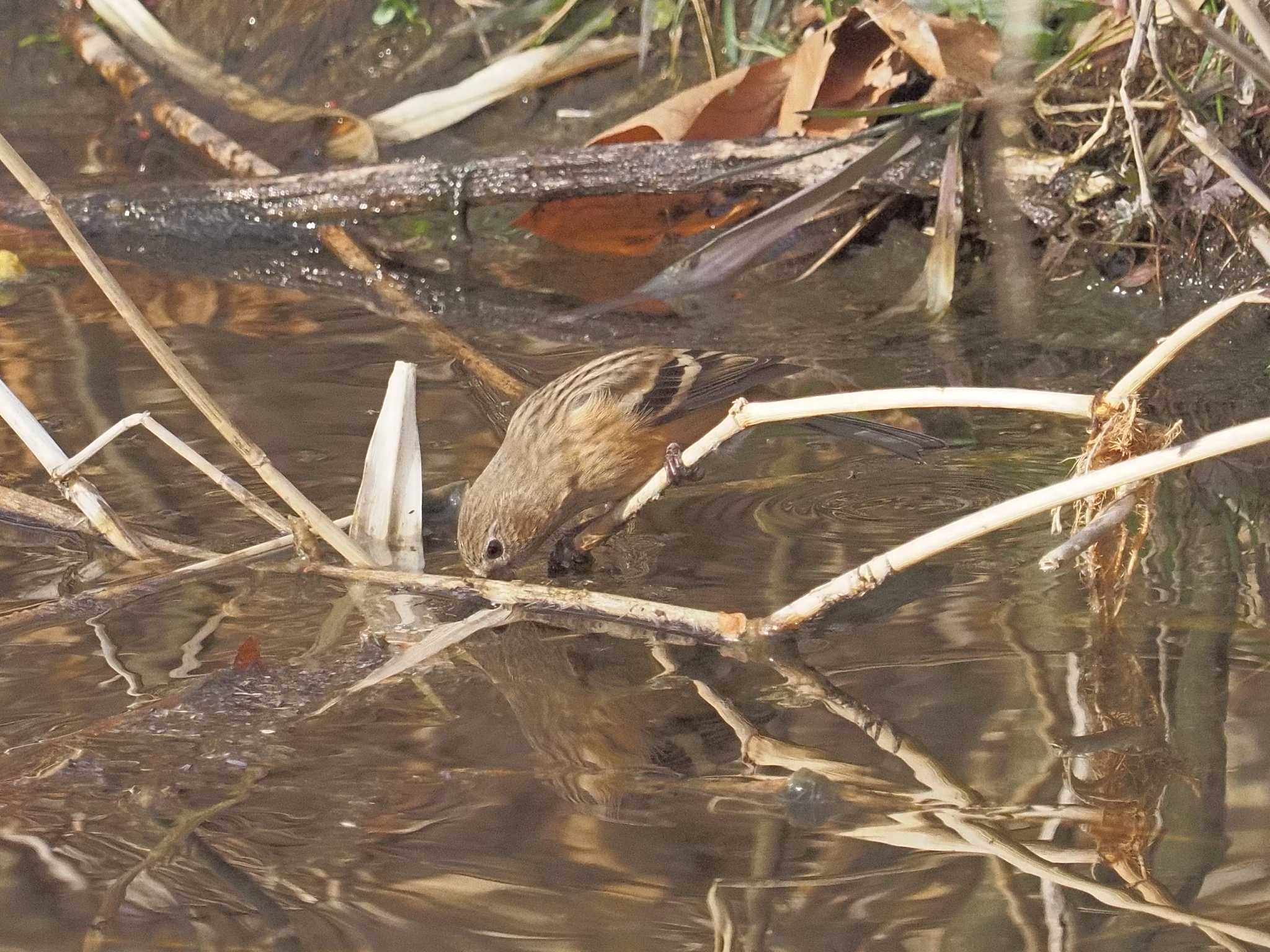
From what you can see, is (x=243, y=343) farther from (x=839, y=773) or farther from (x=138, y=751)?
(x=839, y=773)

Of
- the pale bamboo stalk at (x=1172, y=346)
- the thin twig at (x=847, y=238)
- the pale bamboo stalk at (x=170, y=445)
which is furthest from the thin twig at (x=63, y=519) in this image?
the thin twig at (x=847, y=238)

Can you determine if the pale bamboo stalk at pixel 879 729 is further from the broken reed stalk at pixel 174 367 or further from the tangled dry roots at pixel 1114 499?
the broken reed stalk at pixel 174 367

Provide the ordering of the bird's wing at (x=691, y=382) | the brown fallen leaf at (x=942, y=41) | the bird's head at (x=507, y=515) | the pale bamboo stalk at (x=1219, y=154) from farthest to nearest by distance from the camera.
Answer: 1. the brown fallen leaf at (x=942, y=41)
2. the bird's wing at (x=691, y=382)
3. the bird's head at (x=507, y=515)
4. the pale bamboo stalk at (x=1219, y=154)

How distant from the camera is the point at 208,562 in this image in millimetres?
3367

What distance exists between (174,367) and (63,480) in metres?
0.52

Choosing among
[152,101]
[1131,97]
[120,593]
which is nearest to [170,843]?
[120,593]

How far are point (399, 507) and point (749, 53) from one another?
364cm

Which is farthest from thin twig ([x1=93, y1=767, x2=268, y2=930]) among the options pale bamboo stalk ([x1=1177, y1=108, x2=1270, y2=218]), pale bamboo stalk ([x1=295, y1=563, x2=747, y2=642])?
pale bamboo stalk ([x1=1177, y1=108, x2=1270, y2=218])

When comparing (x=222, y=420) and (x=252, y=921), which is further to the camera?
(x=222, y=420)

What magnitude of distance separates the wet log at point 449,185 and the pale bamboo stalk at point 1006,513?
2947mm

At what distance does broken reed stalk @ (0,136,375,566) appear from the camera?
8.70 ft

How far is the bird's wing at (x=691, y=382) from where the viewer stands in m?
4.17

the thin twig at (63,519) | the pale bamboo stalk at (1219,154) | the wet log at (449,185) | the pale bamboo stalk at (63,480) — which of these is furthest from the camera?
the wet log at (449,185)

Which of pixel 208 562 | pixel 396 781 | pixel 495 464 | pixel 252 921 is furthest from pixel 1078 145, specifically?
pixel 252 921
